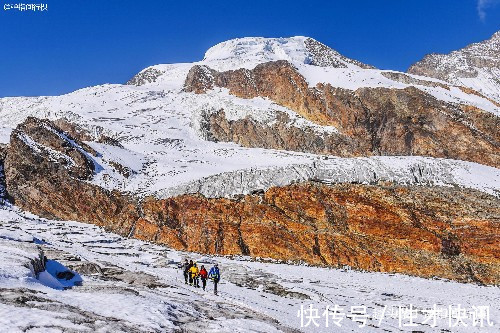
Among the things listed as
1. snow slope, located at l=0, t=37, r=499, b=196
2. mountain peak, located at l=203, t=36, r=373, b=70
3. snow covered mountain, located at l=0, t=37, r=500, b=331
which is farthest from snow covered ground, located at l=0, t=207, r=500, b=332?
mountain peak, located at l=203, t=36, r=373, b=70

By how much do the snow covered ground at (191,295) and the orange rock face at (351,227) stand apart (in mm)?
6209

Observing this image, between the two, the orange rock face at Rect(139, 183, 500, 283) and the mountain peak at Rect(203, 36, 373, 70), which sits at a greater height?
the mountain peak at Rect(203, 36, 373, 70)

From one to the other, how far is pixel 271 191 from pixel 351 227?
11563mm

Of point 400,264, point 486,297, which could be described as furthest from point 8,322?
point 400,264

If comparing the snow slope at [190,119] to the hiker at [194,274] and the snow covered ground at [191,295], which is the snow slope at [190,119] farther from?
the hiker at [194,274]

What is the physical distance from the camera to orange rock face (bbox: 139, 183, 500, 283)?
5212 centimetres

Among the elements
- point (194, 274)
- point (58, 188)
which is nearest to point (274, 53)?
point (58, 188)

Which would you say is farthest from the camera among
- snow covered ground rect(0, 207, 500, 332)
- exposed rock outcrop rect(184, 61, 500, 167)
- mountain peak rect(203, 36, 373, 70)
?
mountain peak rect(203, 36, 373, 70)

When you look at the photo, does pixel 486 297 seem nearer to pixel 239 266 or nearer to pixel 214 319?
pixel 239 266

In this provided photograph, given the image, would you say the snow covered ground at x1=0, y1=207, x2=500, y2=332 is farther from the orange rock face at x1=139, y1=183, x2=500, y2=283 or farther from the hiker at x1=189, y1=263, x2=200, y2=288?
the orange rock face at x1=139, y1=183, x2=500, y2=283

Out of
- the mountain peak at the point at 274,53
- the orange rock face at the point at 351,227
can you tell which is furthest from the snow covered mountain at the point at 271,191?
the mountain peak at the point at 274,53

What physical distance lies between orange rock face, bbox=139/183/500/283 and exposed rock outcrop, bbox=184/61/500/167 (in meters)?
37.2

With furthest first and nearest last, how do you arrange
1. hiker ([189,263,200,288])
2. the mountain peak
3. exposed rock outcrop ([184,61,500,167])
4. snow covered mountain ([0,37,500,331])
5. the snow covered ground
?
the mountain peak < exposed rock outcrop ([184,61,500,167]) < snow covered mountain ([0,37,500,331]) < hiker ([189,263,200,288]) < the snow covered ground

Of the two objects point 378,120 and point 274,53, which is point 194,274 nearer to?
point 378,120
